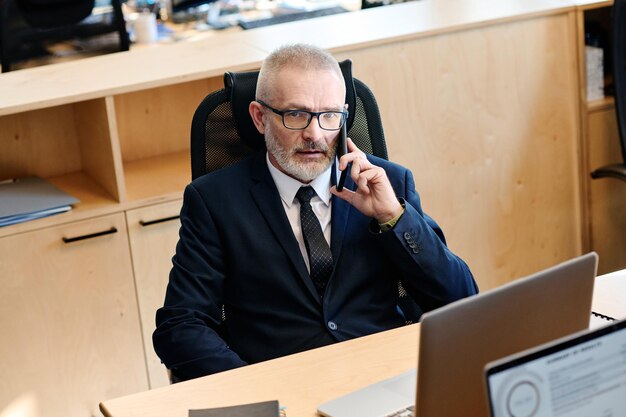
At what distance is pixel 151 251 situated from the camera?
322 cm

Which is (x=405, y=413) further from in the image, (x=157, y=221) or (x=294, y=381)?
(x=157, y=221)

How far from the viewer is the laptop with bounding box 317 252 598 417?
1.50 meters

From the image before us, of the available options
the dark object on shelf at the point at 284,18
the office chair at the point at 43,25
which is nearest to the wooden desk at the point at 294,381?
the dark object on shelf at the point at 284,18

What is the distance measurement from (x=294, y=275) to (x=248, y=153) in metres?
0.34

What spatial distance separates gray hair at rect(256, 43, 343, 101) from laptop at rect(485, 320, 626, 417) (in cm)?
105

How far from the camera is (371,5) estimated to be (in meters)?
4.48

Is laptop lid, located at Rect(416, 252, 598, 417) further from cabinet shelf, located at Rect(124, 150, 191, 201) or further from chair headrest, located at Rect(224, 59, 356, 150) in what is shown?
cabinet shelf, located at Rect(124, 150, 191, 201)

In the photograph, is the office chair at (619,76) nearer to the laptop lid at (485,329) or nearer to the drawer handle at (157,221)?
the drawer handle at (157,221)

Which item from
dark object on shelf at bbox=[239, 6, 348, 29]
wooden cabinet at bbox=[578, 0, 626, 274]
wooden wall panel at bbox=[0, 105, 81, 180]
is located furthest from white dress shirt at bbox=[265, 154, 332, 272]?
dark object on shelf at bbox=[239, 6, 348, 29]

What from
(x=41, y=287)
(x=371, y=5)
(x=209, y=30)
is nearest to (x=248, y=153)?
(x=41, y=287)

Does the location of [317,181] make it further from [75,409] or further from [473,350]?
[75,409]

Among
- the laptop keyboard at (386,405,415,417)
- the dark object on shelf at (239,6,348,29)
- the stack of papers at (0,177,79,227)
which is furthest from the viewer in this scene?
the dark object on shelf at (239,6,348,29)

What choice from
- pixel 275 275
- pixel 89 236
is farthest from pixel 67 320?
pixel 275 275

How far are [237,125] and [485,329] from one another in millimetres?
1063
